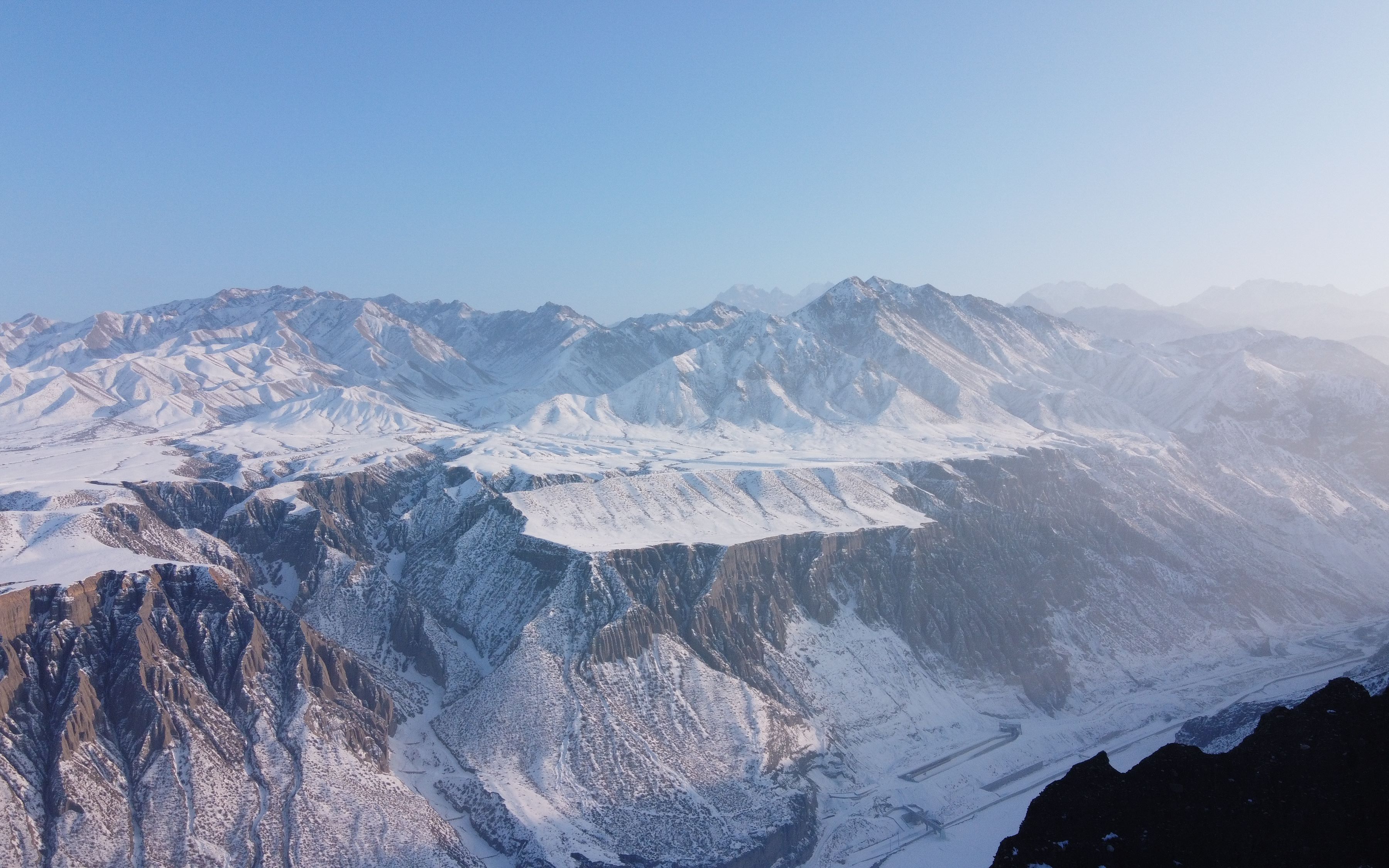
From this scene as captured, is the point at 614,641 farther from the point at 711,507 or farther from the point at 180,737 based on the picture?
the point at 180,737

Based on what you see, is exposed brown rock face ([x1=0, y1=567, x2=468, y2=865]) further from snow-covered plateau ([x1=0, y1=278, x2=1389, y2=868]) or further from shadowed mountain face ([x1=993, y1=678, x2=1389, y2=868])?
shadowed mountain face ([x1=993, y1=678, x2=1389, y2=868])

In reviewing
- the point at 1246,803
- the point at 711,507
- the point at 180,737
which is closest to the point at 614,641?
the point at 711,507

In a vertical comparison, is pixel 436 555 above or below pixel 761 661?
above

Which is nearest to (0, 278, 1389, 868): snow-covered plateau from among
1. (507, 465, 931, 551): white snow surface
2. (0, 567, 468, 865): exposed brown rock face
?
(0, 567, 468, 865): exposed brown rock face

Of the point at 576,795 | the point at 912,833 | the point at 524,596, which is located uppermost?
the point at 524,596

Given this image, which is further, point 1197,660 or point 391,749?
point 1197,660

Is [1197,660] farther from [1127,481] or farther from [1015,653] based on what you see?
[1127,481]

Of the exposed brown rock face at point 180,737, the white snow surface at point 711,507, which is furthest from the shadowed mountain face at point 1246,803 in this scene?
the white snow surface at point 711,507

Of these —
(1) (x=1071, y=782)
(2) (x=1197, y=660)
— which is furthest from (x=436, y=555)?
(2) (x=1197, y=660)
